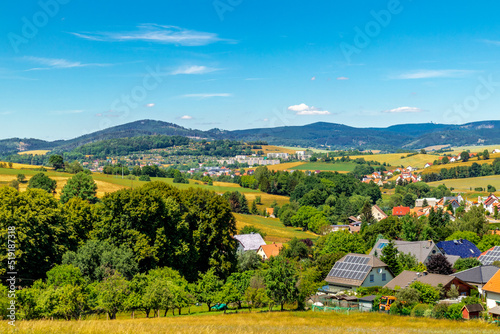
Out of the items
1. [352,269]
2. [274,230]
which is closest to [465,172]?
[274,230]

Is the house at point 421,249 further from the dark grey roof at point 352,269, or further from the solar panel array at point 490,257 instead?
the dark grey roof at point 352,269

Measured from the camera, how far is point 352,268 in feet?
153

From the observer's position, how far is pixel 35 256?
3431 centimetres

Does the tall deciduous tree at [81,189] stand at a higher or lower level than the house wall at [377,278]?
higher

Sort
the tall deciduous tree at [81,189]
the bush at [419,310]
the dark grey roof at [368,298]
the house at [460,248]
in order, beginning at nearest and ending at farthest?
the bush at [419,310], the dark grey roof at [368,298], the house at [460,248], the tall deciduous tree at [81,189]

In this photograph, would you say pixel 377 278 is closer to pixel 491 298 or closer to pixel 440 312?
pixel 491 298

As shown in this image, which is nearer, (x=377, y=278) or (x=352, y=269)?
(x=377, y=278)

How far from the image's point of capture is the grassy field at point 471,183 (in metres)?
149

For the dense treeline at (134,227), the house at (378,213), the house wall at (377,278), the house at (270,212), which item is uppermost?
the dense treeline at (134,227)

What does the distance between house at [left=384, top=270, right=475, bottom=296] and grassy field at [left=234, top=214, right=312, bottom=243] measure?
3804 centimetres

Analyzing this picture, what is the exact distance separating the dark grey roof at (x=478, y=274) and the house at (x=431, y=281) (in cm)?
97

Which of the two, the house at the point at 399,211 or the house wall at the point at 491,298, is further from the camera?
the house at the point at 399,211

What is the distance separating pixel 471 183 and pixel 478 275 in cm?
12412

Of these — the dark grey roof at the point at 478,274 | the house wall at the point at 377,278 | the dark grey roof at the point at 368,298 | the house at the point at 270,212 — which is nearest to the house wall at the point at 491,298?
the dark grey roof at the point at 478,274
